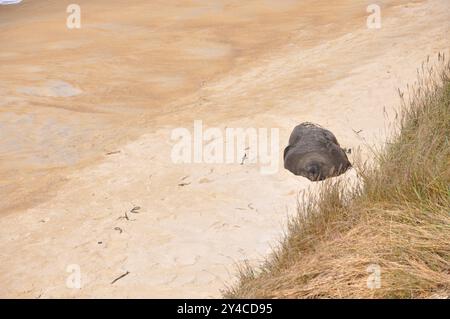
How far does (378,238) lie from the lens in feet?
15.9

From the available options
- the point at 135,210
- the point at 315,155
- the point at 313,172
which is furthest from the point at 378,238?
the point at 135,210

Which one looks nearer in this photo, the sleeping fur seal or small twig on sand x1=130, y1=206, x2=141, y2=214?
small twig on sand x1=130, y1=206, x2=141, y2=214

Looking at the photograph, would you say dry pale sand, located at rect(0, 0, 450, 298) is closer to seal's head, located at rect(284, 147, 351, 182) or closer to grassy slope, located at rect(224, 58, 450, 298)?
seal's head, located at rect(284, 147, 351, 182)

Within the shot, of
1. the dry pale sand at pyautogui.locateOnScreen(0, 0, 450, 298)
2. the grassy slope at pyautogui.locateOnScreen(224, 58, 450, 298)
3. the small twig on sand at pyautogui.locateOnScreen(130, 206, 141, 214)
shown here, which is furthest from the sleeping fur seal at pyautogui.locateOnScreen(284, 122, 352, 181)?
the small twig on sand at pyautogui.locateOnScreen(130, 206, 141, 214)

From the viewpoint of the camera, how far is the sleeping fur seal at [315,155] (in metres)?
7.24

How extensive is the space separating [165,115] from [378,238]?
5566 mm

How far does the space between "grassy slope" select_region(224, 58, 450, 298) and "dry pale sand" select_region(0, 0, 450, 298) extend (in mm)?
593

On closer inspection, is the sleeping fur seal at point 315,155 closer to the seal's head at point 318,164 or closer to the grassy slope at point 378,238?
the seal's head at point 318,164

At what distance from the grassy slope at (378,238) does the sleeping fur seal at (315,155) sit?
132 cm

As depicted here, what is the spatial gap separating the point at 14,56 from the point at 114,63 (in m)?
2.08

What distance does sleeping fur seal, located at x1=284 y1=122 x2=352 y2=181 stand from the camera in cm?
724

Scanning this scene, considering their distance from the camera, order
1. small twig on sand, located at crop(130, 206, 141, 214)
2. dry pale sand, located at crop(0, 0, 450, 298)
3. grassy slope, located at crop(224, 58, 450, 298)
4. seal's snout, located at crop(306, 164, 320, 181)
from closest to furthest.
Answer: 1. grassy slope, located at crop(224, 58, 450, 298)
2. dry pale sand, located at crop(0, 0, 450, 298)
3. small twig on sand, located at crop(130, 206, 141, 214)
4. seal's snout, located at crop(306, 164, 320, 181)

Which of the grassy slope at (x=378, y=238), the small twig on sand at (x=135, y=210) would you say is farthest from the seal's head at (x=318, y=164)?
the small twig on sand at (x=135, y=210)
